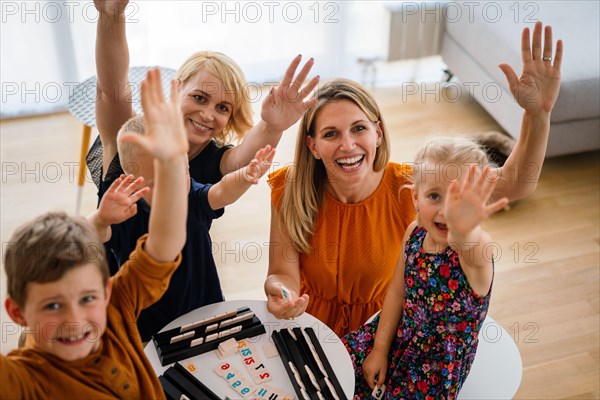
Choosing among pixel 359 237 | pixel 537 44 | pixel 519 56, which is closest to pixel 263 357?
pixel 359 237

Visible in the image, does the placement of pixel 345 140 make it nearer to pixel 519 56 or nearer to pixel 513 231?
pixel 513 231

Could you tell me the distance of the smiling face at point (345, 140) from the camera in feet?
6.24

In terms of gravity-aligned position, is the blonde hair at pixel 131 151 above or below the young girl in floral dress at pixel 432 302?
above

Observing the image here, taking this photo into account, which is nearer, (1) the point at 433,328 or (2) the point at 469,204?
(2) the point at 469,204

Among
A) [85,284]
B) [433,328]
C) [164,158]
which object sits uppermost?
[164,158]

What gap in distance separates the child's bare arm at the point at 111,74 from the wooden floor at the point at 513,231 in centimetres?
88

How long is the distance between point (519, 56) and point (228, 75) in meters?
1.54

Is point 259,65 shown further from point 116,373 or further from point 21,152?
point 116,373

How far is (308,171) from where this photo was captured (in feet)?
6.56

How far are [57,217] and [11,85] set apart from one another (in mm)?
2552

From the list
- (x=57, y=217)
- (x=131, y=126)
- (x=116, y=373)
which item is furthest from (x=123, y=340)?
(x=131, y=126)

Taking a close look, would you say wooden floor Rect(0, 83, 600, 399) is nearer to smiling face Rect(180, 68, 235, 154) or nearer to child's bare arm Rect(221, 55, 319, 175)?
child's bare arm Rect(221, 55, 319, 175)

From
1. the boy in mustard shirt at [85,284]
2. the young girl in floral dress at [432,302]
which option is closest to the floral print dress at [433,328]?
the young girl in floral dress at [432,302]

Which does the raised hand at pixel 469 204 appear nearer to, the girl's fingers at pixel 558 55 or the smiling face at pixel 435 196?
the smiling face at pixel 435 196
